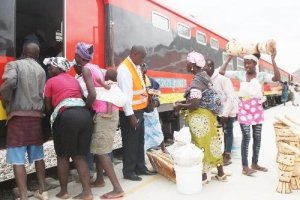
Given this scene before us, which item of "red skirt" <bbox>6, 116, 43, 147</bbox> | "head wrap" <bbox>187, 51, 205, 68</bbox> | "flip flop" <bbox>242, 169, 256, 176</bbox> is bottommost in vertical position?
"flip flop" <bbox>242, 169, 256, 176</bbox>

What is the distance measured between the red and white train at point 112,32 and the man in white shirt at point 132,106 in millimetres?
844

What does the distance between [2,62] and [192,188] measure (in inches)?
107

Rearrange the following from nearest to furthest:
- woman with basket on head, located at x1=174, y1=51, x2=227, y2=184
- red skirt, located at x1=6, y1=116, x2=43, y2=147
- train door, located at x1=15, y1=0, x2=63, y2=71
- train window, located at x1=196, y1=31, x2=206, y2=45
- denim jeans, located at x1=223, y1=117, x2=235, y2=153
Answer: red skirt, located at x1=6, y1=116, x2=43, y2=147
woman with basket on head, located at x1=174, y1=51, x2=227, y2=184
train door, located at x1=15, y1=0, x2=63, y2=71
denim jeans, located at x1=223, y1=117, x2=235, y2=153
train window, located at x1=196, y1=31, x2=206, y2=45

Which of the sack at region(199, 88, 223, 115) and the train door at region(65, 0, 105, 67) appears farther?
the train door at region(65, 0, 105, 67)

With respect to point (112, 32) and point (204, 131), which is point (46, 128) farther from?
point (112, 32)

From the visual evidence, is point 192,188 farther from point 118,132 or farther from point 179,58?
point 179,58

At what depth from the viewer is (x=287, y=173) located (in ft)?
16.8

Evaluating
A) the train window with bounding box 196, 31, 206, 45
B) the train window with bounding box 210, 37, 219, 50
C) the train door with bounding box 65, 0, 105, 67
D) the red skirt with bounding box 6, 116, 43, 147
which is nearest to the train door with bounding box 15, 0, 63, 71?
the train door with bounding box 65, 0, 105, 67

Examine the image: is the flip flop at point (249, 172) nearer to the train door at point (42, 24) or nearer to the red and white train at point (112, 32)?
the red and white train at point (112, 32)

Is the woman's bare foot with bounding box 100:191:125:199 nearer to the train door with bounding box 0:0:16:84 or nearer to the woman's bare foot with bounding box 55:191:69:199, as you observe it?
the woman's bare foot with bounding box 55:191:69:199

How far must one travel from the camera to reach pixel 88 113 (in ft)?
15.5

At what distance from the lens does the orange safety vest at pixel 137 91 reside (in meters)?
5.60

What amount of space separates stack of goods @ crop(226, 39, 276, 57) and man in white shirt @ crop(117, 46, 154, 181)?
6.37ft

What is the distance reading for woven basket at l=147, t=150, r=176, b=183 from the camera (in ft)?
18.7
